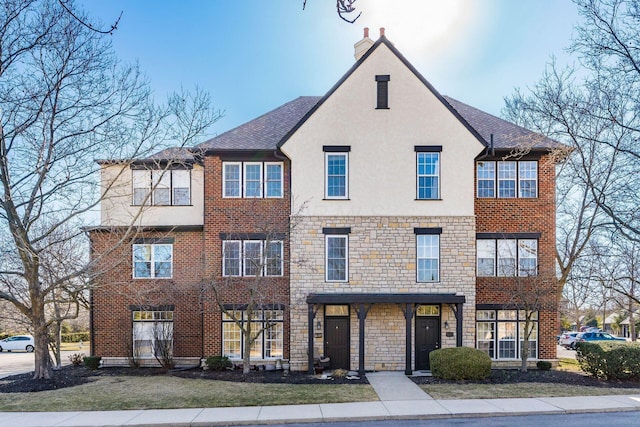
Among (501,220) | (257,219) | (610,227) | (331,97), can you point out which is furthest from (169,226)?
(610,227)

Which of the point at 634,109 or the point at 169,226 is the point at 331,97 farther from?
the point at 634,109

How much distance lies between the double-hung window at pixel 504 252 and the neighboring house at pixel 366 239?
57 mm

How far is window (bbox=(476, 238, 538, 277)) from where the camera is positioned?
715 inches

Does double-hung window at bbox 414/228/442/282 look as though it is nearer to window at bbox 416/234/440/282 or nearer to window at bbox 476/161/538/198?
window at bbox 416/234/440/282

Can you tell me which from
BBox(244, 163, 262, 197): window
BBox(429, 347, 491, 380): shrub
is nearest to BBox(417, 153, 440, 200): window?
BBox(429, 347, 491, 380): shrub

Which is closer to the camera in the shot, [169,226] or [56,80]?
[56,80]

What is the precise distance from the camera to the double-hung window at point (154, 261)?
61.5ft

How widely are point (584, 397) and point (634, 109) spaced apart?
815 cm

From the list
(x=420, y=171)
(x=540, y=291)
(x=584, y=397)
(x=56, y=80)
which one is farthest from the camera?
(x=420, y=171)

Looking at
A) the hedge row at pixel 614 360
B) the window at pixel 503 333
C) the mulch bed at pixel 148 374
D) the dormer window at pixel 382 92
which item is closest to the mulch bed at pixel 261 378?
the mulch bed at pixel 148 374

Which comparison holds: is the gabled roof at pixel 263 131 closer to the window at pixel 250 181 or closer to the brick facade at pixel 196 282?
the brick facade at pixel 196 282

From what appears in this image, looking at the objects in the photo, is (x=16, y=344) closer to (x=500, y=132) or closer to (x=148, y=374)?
→ (x=148, y=374)

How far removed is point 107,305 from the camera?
1877 cm

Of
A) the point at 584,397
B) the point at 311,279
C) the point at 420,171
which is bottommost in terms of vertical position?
the point at 584,397
